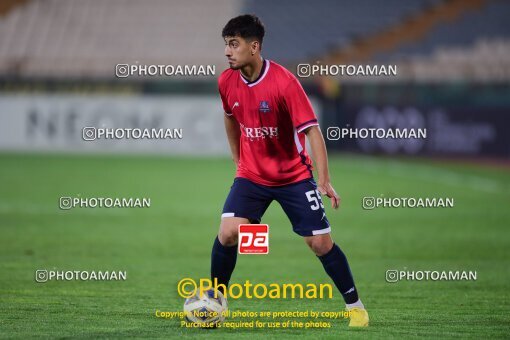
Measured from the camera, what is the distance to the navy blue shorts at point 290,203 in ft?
21.6

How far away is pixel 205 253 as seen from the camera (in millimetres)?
11242

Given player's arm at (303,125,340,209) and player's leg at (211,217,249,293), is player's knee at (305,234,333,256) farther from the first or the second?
player's leg at (211,217,249,293)

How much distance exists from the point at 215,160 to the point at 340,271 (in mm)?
21738

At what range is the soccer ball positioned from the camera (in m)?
6.55

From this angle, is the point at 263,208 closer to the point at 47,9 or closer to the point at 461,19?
the point at 47,9

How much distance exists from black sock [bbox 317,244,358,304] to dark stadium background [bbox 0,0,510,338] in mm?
232

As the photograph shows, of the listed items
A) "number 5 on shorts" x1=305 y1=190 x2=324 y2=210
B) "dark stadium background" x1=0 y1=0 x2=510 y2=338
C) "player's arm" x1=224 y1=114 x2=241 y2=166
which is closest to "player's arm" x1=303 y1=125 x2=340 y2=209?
"number 5 on shorts" x1=305 y1=190 x2=324 y2=210

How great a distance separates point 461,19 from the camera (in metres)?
33.8

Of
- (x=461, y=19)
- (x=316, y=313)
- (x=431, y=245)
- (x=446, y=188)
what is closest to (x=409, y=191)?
(x=446, y=188)

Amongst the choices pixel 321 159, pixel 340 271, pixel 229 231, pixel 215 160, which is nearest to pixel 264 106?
pixel 321 159

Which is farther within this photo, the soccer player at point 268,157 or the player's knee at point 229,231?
the player's knee at point 229,231

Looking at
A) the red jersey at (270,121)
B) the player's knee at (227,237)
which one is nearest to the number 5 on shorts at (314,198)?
the red jersey at (270,121)
